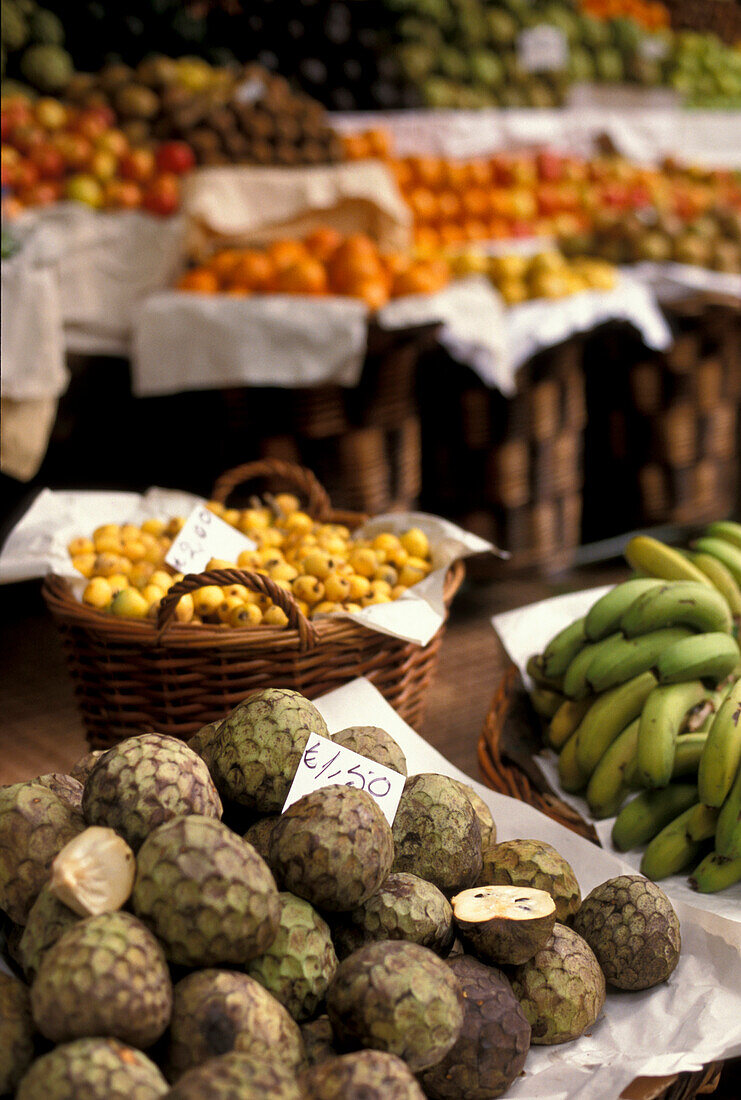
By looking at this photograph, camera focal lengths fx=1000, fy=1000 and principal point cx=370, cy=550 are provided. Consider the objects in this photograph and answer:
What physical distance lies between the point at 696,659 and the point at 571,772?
29 cm

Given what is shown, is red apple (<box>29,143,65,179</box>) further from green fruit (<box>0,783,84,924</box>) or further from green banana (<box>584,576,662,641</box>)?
green fruit (<box>0,783,84,924</box>)

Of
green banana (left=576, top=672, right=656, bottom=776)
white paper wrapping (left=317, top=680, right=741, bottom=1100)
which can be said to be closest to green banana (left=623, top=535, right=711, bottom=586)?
green banana (left=576, top=672, right=656, bottom=776)

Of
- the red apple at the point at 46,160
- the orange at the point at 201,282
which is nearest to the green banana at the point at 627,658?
the orange at the point at 201,282

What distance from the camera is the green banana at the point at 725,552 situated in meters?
1.78

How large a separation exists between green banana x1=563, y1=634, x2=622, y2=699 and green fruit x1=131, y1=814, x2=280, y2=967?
82 cm

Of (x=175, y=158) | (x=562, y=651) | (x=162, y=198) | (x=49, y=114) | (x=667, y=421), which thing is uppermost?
(x=49, y=114)

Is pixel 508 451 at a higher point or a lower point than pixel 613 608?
lower

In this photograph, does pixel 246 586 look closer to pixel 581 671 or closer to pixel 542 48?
pixel 581 671

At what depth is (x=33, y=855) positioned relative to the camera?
97 cm

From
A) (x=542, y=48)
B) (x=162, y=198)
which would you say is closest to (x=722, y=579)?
(x=162, y=198)

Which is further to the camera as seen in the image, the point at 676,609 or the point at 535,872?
the point at 676,609

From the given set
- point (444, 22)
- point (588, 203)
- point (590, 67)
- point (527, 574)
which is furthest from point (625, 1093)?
point (590, 67)

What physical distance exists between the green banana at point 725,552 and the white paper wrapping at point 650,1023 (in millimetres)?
669

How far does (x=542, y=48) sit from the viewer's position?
4.45m
